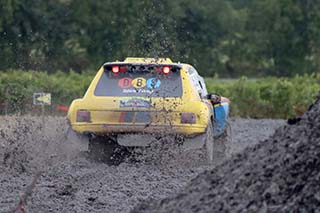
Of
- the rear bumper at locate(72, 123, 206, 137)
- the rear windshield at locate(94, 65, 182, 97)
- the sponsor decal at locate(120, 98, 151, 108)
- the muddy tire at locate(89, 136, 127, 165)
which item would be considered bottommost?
the muddy tire at locate(89, 136, 127, 165)

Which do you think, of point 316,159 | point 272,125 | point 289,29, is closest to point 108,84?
point 316,159

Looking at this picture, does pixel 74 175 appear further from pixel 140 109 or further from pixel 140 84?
pixel 140 84

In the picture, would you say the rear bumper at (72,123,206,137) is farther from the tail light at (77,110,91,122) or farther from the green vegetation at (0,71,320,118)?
the green vegetation at (0,71,320,118)

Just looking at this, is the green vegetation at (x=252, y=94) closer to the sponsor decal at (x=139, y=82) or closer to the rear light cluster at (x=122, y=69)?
the rear light cluster at (x=122, y=69)

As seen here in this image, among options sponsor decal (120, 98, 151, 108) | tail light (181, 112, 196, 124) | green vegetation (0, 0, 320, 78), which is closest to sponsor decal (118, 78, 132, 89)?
sponsor decal (120, 98, 151, 108)

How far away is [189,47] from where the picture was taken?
167ft

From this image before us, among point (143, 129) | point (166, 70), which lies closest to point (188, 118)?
point (143, 129)

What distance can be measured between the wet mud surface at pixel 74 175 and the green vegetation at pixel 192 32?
73.2 ft

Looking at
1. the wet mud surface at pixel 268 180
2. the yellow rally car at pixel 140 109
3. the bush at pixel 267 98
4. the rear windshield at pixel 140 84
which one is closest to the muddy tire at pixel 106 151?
the yellow rally car at pixel 140 109

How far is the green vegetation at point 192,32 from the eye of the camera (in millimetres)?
45062

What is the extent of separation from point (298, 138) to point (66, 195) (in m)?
4.22

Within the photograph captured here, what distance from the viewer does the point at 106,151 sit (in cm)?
1533

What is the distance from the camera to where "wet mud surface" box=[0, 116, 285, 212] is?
11.0 meters

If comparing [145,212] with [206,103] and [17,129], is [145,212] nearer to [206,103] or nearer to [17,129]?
[206,103]
